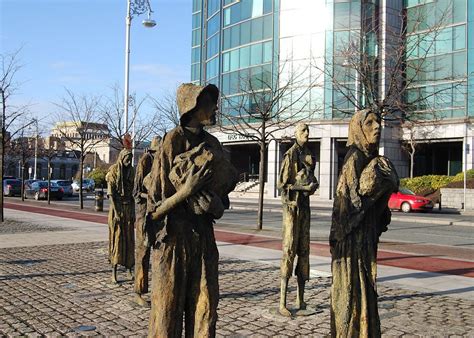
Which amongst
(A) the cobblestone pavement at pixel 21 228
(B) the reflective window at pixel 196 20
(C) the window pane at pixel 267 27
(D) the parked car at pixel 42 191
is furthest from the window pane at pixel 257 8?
(A) the cobblestone pavement at pixel 21 228

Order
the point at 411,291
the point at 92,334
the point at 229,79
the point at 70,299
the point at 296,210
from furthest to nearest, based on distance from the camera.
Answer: the point at 229,79
the point at 411,291
the point at 70,299
the point at 296,210
the point at 92,334

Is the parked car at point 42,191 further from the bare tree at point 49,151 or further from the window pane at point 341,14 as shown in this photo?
the window pane at point 341,14

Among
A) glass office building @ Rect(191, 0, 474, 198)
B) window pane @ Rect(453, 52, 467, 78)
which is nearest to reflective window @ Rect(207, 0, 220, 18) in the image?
glass office building @ Rect(191, 0, 474, 198)

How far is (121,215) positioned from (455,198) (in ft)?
91.1

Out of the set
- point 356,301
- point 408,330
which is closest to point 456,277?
point 408,330

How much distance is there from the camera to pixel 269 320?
624 cm

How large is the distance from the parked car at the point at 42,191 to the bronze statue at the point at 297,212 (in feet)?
113

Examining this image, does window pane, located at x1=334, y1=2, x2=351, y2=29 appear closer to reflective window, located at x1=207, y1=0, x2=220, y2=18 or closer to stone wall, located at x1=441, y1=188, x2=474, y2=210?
reflective window, located at x1=207, y1=0, x2=220, y2=18

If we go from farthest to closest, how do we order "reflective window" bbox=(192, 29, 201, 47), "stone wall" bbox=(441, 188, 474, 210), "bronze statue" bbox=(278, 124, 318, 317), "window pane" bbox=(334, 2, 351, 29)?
"reflective window" bbox=(192, 29, 201, 47)
"window pane" bbox=(334, 2, 351, 29)
"stone wall" bbox=(441, 188, 474, 210)
"bronze statue" bbox=(278, 124, 318, 317)

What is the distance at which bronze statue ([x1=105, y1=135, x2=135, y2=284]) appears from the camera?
8180 mm

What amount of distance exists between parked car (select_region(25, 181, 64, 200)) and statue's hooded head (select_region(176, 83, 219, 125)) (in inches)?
1465

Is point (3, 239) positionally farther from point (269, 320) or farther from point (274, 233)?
point (269, 320)

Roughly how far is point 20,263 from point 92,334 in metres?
5.33

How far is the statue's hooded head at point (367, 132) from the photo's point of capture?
386 cm
